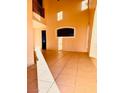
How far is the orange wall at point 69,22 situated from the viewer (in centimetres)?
857

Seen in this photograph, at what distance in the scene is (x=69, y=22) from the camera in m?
8.82

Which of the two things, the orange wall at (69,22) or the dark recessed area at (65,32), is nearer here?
the orange wall at (69,22)

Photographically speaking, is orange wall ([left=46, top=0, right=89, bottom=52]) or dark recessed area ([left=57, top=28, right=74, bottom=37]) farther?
dark recessed area ([left=57, top=28, right=74, bottom=37])

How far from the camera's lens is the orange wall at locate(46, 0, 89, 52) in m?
8.57

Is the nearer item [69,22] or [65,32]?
[69,22]

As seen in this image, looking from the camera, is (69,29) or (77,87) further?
(69,29)

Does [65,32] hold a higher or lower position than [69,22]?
lower
